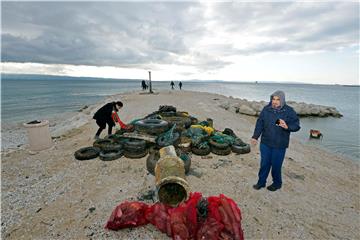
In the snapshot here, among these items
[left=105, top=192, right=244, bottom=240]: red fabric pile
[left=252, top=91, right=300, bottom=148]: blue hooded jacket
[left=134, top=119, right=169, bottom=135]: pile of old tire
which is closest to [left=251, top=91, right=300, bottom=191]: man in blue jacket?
[left=252, top=91, right=300, bottom=148]: blue hooded jacket

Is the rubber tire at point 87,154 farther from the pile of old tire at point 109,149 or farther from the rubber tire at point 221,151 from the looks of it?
the rubber tire at point 221,151

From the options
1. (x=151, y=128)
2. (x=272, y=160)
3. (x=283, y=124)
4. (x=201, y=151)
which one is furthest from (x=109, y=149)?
(x=283, y=124)

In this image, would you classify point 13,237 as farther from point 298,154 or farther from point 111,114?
point 298,154

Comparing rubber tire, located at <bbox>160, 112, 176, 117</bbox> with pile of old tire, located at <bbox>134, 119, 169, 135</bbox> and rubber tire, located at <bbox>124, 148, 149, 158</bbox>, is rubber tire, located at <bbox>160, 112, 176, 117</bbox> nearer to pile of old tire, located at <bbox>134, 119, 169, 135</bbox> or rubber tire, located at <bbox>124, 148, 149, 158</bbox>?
pile of old tire, located at <bbox>134, 119, 169, 135</bbox>

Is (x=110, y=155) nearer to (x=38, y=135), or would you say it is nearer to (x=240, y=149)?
(x=38, y=135)

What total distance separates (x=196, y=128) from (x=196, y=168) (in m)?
2.24

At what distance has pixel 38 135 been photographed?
724 centimetres

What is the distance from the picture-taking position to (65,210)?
395cm

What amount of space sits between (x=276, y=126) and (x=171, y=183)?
2.66 metres

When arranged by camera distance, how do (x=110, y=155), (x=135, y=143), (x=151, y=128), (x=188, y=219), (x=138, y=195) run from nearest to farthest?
1. (x=188, y=219)
2. (x=138, y=195)
3. (x=110, y=155)
4. (x=135, y=143)
5. (x=151, y=128)

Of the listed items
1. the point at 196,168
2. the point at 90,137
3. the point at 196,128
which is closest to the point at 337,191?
the point at 196,168

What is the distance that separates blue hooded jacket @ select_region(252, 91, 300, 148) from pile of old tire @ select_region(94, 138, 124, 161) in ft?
15.3

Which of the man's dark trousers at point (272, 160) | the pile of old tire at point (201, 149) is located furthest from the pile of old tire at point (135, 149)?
the man's dark trousers at point (272, 160)

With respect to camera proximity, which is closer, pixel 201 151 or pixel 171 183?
pixel 171 183
